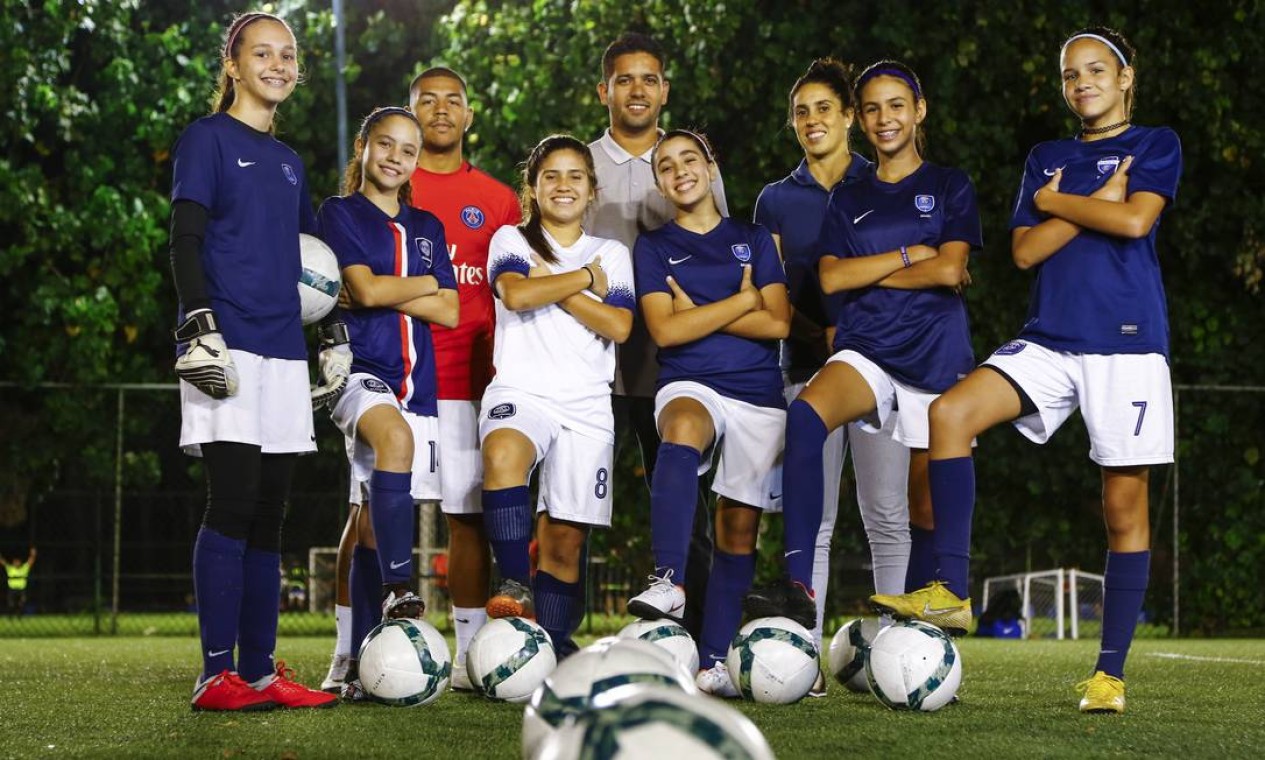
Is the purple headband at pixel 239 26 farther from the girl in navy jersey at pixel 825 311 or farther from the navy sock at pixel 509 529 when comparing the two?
the girl in navy jersey at pixel 825 311

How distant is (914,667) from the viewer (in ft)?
15.7

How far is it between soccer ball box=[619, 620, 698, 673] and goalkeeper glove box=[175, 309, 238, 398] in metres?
1.51

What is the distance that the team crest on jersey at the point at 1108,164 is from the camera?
17.1ft

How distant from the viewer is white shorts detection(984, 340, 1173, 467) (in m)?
5.00

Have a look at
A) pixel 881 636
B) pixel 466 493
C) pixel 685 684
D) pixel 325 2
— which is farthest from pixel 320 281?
pixel 325 2

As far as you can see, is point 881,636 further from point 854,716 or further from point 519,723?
point 519,723

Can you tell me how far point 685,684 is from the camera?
9.68 ft

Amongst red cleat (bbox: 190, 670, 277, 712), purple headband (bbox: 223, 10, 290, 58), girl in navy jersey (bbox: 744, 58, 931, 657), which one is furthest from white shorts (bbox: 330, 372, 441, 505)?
girl in navy jersey (bbox: 744, 58, 931, 657)

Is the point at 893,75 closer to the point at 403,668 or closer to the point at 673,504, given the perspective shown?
the point at 673,504

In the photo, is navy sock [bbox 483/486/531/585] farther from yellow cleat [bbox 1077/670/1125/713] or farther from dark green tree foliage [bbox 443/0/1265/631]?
dark green tree foliage [bbox 443/0/1265/631]

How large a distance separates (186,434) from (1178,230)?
9869mm

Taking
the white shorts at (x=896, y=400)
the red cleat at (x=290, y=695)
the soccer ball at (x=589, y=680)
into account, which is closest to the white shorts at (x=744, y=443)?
the white shorts at (x=896, y=400)

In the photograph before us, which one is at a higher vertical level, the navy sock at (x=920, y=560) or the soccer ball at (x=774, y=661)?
the navy sock at (x=920, y=560)

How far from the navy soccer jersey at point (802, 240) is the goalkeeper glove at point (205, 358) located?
8.18ft
